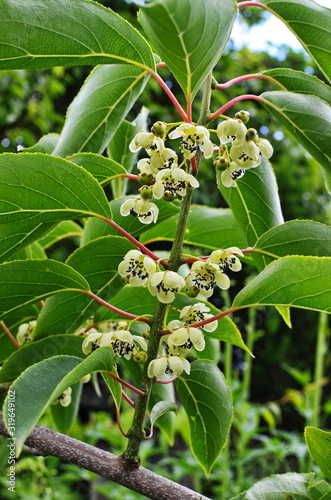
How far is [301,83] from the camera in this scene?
→ 536 mm

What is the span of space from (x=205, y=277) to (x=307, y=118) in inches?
6.9

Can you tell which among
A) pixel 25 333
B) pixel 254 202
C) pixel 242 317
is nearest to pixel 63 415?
pixel 25 333

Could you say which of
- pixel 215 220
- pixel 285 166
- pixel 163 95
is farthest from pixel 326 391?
pixel 215 220

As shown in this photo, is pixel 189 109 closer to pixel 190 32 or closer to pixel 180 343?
pixel 190 32

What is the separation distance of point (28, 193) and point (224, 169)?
163 mm

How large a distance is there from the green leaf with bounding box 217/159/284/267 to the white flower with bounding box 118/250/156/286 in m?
0.13

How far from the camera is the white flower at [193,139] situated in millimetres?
443

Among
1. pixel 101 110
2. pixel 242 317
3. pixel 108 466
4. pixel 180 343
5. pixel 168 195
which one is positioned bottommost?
pixel 108 466

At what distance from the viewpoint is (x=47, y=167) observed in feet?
1.44

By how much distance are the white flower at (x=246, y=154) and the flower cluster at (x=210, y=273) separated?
76mm

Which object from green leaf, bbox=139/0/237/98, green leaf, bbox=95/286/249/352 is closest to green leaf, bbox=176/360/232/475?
green leaf, bbox=95/286/249/352

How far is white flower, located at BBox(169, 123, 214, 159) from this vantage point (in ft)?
1.45

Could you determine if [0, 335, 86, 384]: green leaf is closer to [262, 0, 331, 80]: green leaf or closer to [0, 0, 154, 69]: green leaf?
[0, 0, 154, 69]: green leaf

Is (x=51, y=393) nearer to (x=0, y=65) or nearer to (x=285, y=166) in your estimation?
(x=0, y=65)
